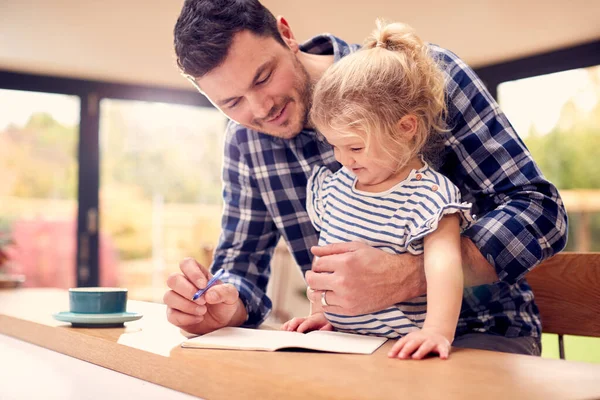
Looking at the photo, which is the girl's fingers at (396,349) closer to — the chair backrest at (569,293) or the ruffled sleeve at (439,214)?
the ruffled sleeve at (439,214)

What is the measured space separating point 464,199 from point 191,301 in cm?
61

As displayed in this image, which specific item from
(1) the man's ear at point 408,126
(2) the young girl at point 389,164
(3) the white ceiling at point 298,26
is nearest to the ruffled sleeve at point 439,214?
(2) the young girl at point 389,164

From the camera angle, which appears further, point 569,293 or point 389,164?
point 569,293

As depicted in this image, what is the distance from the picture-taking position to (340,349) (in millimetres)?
987

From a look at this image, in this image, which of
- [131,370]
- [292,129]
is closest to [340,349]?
[131,370]

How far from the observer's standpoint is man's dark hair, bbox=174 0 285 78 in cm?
156

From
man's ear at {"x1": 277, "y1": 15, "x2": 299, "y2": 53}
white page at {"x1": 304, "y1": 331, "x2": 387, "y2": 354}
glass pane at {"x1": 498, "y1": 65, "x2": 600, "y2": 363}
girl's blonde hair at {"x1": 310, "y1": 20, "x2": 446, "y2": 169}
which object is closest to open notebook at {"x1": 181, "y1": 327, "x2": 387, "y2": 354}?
white page at {"x1": 304, "y1": 331, "x2": 387, "y2": 354}

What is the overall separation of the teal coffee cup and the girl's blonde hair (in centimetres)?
54

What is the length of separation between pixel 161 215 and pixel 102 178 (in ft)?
2.24

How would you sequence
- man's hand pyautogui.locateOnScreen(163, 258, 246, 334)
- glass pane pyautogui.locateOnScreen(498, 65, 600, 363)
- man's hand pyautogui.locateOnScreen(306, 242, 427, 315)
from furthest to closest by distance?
glass pane pyautogui.locateOnScreen(498, 65, 600, 363) < man's hand pyautogui.locateOnScreen(163, 258, 246, 334) < man's hand pyautogui.locateOnScreen(306, 242, 427, 315)

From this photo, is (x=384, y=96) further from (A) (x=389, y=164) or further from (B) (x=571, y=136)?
(B) (x=571, y=136)

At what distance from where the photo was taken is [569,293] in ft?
4.77

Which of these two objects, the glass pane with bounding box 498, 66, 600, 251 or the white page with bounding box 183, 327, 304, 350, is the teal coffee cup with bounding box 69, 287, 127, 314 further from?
the glass pane with bounding box 498, 66, 600, 251

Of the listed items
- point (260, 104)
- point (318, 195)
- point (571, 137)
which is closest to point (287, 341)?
point (318, 195)
